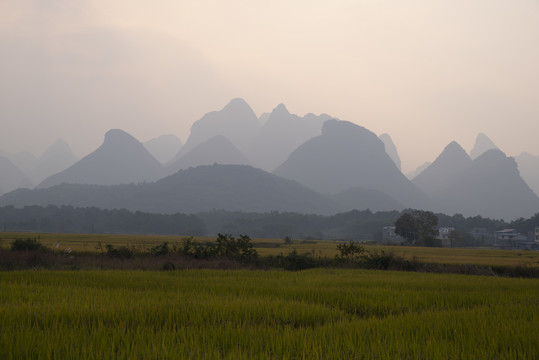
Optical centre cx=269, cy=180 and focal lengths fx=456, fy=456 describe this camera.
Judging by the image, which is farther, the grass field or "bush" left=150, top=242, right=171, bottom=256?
the grass field

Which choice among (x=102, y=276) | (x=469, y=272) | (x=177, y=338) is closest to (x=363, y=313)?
(x=177, y=338)

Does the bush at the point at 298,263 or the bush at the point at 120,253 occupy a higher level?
→ the bush at the point at 120,253

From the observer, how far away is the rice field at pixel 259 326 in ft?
16.4

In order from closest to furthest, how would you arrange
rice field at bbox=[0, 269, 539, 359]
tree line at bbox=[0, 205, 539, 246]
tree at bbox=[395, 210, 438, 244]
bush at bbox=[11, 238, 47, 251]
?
rice field at bbox=[0, 269, 539, 359]
bush at bbox=[11, 238, 47, 251]
tree at bbox=[395, 210, 438, 244]
tree line at bbox=[0, 205, 539, 246]

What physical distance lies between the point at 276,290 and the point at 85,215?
12989 centimetres

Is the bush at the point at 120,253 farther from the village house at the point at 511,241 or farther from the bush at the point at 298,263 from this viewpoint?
the village house at the point at 511,241

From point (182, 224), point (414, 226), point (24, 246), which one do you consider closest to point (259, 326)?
point (24, 246)

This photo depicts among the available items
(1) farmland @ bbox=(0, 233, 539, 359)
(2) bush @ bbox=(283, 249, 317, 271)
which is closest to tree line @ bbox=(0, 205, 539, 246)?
(2) bush @ bbox=(283, 249, 317, 271)

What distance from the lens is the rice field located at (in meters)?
5.00

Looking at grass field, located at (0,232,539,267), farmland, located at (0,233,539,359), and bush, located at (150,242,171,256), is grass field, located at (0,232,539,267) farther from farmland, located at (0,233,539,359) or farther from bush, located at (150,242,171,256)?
farmland, located at (0,233,539,359)

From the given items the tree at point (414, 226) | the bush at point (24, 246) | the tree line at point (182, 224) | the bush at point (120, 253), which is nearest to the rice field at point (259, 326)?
the bush at point (120, 253)

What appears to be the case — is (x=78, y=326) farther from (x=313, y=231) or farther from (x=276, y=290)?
(x=313, y=231)

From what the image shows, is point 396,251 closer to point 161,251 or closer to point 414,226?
point 161,251

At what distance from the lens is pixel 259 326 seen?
6496mm
